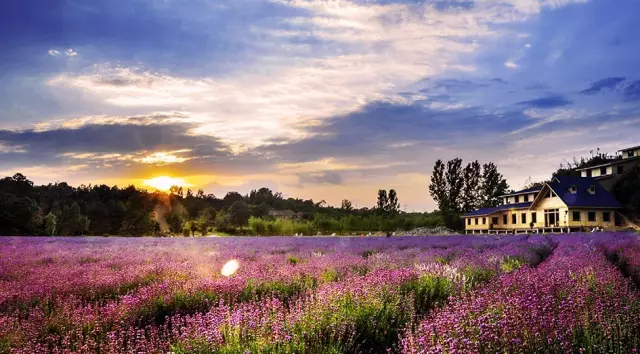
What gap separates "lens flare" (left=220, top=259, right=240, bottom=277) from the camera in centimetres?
826

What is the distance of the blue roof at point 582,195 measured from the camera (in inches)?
1596

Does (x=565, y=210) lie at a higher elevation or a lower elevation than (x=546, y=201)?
lower

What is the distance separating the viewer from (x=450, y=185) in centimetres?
6250

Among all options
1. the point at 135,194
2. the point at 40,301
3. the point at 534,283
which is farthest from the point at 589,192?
the point at 135,194

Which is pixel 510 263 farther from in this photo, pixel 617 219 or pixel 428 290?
pixel 617 219

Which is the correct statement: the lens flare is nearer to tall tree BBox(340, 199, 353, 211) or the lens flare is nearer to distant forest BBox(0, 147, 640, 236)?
distant forest BBox(0, 147, 640, 236)

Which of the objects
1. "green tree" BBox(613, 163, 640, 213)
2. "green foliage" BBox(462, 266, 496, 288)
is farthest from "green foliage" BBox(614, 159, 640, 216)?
"green foliage" BBox(462, 266, 496, 288)

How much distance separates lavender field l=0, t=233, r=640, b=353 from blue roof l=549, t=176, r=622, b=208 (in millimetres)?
34291

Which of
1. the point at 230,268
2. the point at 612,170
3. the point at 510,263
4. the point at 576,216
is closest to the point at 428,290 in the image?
the point at 230,268

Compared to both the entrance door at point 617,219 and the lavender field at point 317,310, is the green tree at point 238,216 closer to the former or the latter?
the entrance door at point 617,219

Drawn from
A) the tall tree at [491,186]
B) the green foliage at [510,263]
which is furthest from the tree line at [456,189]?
the green foliage at [510,263]

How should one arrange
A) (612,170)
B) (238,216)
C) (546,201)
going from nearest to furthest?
(546,201), (612,170), (238,216)

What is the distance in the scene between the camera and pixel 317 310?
4.84 metres

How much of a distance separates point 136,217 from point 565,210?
38.5 m
